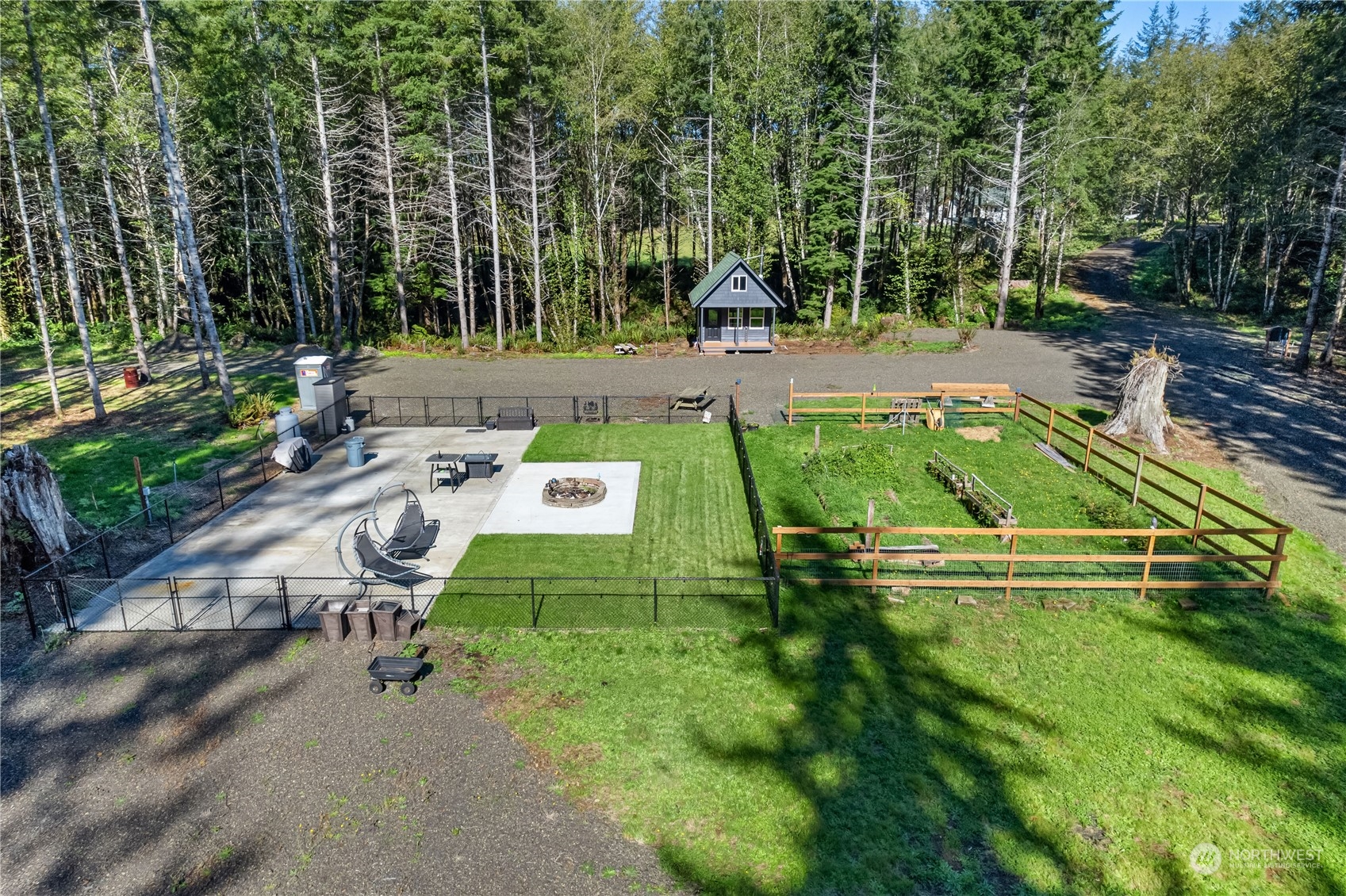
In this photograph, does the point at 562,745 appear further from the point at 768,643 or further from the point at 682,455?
the point at 682,455

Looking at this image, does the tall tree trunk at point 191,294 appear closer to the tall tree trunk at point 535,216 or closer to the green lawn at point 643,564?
the tall tree trunk at point 535,216

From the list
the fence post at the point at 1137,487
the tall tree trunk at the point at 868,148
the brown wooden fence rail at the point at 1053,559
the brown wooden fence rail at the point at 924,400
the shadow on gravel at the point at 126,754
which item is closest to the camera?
the shadow on gravel at the point at 126,754

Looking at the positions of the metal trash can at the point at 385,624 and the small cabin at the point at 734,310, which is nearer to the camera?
the metal trash can at the point at 385,624

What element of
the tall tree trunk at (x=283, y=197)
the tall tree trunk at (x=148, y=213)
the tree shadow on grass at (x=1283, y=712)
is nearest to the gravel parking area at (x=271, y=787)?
the tree shadow on grass at (x=1283, y=712)

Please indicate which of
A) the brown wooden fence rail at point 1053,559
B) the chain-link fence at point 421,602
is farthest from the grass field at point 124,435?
the brown wooden fence rail at point 1053,559

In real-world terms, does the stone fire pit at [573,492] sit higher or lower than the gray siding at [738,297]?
lower

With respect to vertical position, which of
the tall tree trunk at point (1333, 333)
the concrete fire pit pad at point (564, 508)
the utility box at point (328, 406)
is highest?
the tall tree trunk at point (1333, 333)

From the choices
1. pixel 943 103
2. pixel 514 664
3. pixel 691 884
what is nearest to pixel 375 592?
pixel 514 664

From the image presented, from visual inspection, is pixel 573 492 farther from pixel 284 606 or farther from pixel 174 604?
pixel 174 604

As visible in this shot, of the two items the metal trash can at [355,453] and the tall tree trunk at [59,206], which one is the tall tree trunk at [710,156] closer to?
the metal trash can at [355,453]

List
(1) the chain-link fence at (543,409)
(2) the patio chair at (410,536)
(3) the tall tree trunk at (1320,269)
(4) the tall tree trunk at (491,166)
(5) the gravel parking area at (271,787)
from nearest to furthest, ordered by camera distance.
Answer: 1. (5) the gravel parking area at (271,787)
2. (2) the patio chair at (410,536)
3. (1) the chain-link fence at (543,409)
4. (3) the tall tree trunk at (1320,269)
5. (4) the tall tree trunk at (491,166)
